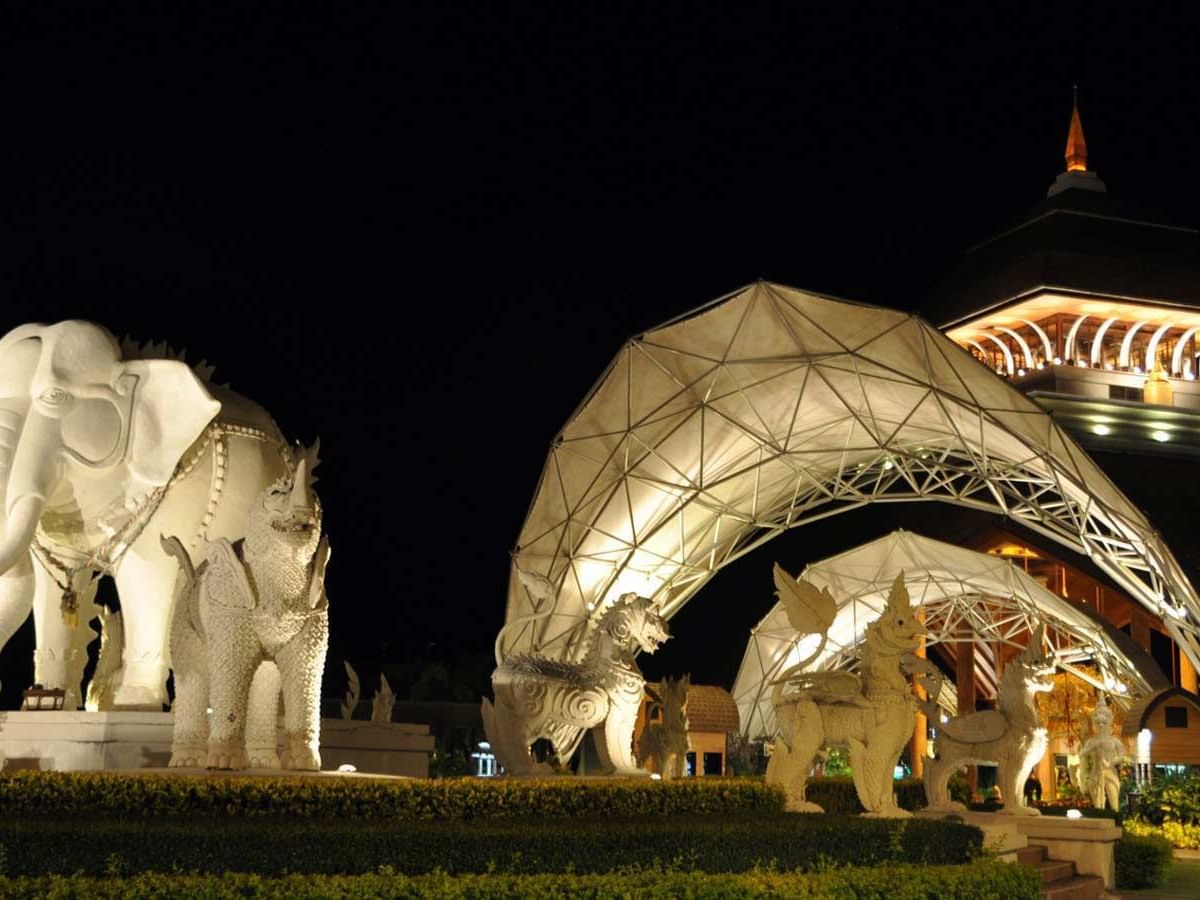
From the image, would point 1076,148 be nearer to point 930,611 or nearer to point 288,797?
point 930,611

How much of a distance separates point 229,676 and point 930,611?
28.5m

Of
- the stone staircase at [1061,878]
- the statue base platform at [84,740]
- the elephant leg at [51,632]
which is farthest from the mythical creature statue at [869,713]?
the elephant leg at [51,632]

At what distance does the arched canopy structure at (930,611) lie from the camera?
97.9 ft

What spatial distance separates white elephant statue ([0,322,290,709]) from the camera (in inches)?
436

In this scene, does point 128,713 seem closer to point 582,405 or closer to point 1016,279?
point 582,405

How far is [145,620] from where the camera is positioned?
11.4 m

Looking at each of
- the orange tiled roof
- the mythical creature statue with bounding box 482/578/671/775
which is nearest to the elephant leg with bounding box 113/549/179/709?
the mythical creature statue with bounding box 482/578/671/775

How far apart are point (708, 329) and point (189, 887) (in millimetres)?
14395

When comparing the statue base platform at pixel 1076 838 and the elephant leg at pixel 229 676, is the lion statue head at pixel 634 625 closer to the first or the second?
the statue base platform at pixel 1076 838

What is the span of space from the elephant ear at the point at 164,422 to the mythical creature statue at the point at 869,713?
18.1ft

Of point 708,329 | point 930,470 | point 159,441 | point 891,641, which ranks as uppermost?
point 708,329

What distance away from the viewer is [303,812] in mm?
8469

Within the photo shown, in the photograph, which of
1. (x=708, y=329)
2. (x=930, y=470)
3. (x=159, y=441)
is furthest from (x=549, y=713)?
(x=930, y=470)

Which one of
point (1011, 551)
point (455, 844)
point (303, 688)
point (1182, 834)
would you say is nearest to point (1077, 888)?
point (455, 844)
